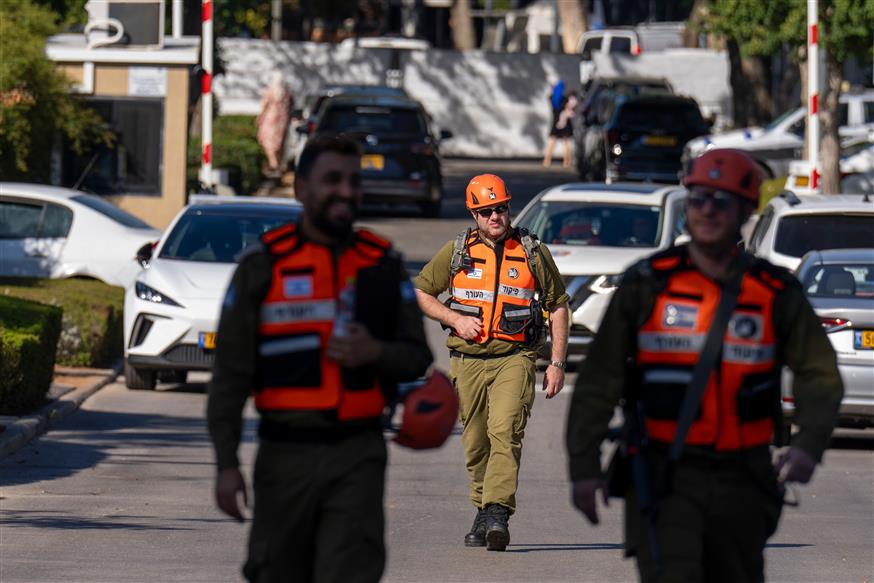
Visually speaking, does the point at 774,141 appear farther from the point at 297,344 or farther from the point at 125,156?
the point at 297,344

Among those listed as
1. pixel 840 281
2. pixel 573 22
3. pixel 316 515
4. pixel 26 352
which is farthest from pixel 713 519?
pixel 573 22

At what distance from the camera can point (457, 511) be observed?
10.6 meters

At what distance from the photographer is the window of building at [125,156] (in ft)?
75.4

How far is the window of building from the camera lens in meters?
23.0

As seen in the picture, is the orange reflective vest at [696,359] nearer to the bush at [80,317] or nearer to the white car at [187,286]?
the white car at [187,286]

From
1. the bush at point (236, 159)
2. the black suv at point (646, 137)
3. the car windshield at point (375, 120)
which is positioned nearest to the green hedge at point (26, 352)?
the car windshield at point (375, 120)

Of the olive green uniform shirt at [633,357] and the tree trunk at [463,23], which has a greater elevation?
the tree trunk at [463,23]

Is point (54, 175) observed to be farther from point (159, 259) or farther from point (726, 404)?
point (726, 404)

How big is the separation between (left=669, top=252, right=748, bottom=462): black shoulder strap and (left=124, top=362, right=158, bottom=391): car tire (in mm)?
10712

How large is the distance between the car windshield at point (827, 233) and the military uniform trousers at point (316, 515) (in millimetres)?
11790

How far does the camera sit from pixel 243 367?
17.2 ft

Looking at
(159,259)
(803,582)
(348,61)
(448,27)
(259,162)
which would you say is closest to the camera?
(803,582)

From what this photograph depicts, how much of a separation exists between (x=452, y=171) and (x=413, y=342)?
3411cm

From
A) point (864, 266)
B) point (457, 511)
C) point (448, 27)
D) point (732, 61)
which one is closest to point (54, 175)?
point (864, 266)
